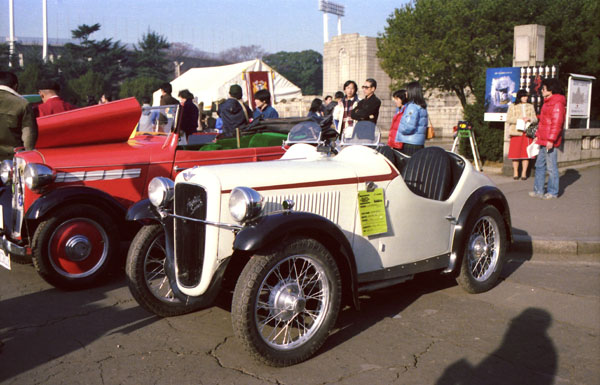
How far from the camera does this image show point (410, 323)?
4148 mm

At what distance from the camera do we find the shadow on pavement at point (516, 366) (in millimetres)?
3232

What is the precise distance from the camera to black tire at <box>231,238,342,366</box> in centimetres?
327

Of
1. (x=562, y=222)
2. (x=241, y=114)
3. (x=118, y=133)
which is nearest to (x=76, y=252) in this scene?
(x=118, y=133)

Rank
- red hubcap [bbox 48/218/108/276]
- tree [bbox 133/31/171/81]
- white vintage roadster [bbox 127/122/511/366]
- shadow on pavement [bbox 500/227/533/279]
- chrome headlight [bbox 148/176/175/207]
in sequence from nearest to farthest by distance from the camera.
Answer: white vintage roadster [bbox 127/122/511/366] < chrome headlight [bbox 148/176/175/207] < red hubcap [bbox 48/218/108/276] < shadow on pavement [bbox 500/227/533/279] < tree [bbox 133/31/171/81]

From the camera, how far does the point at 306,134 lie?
5074 millimetres

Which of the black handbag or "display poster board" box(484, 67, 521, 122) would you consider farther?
"display poster board" box(484, 67, 521, 122)

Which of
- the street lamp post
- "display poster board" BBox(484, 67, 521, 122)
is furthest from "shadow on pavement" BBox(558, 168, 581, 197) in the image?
the street lamp post

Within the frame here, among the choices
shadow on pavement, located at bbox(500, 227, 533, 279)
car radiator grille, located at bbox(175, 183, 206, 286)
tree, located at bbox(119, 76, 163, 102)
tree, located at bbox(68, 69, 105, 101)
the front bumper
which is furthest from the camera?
tree, located at bbox(119, 76, 163, 102)

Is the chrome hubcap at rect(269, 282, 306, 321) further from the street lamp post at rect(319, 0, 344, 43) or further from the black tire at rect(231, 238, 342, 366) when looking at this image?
the street lamp post at rect(319, 0, 344, 43)

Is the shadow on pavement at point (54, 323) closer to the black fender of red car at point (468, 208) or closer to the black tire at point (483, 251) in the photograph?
the black fender of red car at point (468, 208)

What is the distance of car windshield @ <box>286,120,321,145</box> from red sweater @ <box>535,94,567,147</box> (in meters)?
5.24

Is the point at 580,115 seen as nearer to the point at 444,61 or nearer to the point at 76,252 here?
the point at 76,252

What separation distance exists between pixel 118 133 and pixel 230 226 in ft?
10.3

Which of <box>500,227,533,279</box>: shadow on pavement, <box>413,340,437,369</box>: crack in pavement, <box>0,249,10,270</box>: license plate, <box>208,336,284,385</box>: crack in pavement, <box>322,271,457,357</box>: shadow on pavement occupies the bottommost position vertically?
<box>208,336,284,385</box>: crack in pavement
